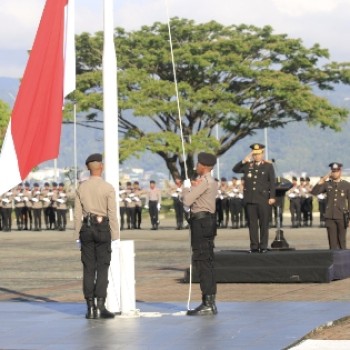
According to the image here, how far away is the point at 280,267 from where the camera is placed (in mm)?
19453

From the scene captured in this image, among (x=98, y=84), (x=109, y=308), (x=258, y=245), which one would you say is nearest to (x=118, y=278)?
(x=109, y=308)

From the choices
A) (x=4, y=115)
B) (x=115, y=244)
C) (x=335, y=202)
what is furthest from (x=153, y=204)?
(x=4, y=115)

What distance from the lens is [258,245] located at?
20.3 m

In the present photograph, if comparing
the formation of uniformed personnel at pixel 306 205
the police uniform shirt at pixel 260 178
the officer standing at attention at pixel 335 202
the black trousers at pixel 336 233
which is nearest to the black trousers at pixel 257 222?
the police uniform shirt at pixel 260 178

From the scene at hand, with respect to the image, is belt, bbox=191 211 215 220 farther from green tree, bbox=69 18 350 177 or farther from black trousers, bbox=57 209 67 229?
green tree, bbox=69 18 350 177

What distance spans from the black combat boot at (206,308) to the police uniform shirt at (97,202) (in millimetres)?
1163

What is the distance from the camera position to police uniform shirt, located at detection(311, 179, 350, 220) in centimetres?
2227

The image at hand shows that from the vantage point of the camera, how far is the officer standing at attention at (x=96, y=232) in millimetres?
14453

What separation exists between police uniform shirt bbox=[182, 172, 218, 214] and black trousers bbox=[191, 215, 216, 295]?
130mm

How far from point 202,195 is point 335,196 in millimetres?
7841

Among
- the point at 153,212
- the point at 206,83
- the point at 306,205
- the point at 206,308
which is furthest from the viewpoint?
the point at 206,83

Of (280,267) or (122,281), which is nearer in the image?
(122,281)

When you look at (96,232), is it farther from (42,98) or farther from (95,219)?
(42,98)

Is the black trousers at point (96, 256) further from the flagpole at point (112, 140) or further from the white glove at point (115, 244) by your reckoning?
the white glove at point (115, 244)
